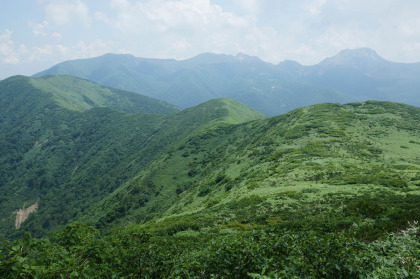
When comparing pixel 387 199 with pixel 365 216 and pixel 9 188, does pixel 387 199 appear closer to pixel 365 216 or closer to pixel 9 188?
pixel 365 216

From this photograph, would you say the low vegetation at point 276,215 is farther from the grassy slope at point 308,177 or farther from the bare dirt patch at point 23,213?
the bare dirt patch at point 23,213

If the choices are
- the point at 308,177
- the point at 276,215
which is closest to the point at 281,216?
the point at 276,215

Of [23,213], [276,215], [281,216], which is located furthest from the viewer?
[23,213]

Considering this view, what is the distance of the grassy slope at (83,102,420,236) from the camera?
26125 mm

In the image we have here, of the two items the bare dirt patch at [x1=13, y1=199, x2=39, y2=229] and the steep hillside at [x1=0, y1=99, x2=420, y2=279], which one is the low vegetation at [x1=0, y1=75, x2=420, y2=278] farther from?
the bare dirt patch at [x1=13, y1=199, x2=39, y2=229]

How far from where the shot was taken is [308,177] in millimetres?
35375

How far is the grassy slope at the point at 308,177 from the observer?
26125 millimetres

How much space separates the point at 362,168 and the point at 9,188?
787 ft

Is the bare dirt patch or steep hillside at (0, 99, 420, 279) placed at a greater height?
steep hillside at (0, 99, 420, 279)

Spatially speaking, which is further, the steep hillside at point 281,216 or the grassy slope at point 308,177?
the grassy slope at point 308,177

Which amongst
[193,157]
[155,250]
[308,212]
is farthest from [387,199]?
[193,157]

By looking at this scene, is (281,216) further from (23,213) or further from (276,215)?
(23,213)

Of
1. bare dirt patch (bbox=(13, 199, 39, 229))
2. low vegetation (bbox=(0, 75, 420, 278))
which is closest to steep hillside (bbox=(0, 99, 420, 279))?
low vegetation (bbox=(0, 75, 420, 278))

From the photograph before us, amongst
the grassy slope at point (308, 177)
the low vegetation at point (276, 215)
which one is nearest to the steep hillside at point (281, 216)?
the low vegetation at point (276, 215)
